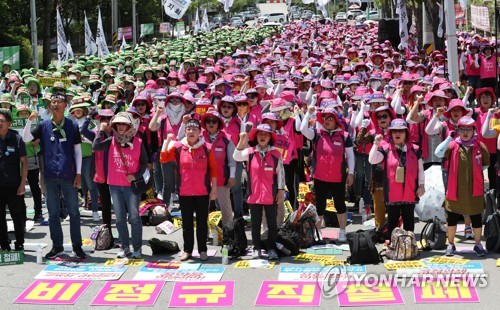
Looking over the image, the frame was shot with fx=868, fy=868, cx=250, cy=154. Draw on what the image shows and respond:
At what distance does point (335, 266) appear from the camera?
9.88 meters

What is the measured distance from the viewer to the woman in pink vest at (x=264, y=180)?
33.6ft

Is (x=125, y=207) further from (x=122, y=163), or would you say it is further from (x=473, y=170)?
(x=473, y=170)

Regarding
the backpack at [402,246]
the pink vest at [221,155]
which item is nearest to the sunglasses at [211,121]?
the pink vest at [221,155]

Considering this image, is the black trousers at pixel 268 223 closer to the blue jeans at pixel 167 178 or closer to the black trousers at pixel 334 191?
the black trousers at pixel 334 191

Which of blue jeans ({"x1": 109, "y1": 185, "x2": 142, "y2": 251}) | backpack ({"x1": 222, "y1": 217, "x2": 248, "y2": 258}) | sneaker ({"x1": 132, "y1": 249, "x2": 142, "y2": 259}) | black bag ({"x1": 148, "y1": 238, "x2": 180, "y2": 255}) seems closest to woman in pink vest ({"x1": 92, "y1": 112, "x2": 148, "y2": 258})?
blue jeans ({"x1": 109, "y1": 185, "x2": 142, "y2": 251})

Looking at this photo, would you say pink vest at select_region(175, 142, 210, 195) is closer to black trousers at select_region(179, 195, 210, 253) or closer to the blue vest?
black trousers at select_region(179, 195, 210, 253)

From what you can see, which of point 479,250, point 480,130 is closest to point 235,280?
point 479,250

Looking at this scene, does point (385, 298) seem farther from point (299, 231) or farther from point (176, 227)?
point (176, 227)

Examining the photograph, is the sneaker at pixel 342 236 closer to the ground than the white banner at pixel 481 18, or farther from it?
closer to the ground

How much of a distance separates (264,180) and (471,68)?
12.7 metres

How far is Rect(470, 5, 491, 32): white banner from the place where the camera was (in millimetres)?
37537

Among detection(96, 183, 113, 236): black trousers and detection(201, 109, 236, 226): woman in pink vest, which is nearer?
detection(201, 109, 236, 226): woman in pink vest

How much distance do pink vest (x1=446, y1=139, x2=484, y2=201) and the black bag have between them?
3.44 metres

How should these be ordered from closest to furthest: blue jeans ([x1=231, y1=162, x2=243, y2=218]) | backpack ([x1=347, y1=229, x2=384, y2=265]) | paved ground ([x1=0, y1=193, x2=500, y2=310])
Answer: paved ground ([x1=0, y1=193, x2=500, y2=310])
backpack ([x1=347, y1=229, x2=384, y2=265])
blue jeans ([x1=231, y1=162, x2=243, y2=218])
